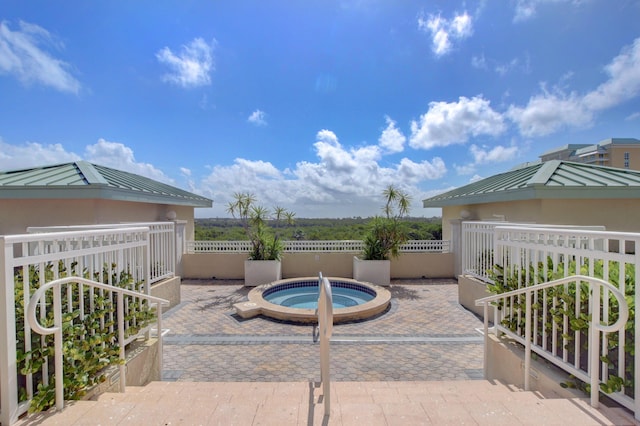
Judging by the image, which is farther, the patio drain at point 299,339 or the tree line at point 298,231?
the tree line at point 298,231

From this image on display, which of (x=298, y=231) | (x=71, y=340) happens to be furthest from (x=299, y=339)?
(x=298, y=231)

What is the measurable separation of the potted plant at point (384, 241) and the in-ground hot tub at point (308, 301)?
889 mm

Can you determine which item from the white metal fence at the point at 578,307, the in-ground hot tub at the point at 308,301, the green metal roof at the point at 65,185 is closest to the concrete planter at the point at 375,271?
the in-ground hot tub at the point at 308,301

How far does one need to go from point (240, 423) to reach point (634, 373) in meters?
3.26

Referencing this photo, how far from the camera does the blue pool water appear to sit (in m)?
8.45

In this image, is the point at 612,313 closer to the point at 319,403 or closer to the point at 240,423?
the point at 319,403

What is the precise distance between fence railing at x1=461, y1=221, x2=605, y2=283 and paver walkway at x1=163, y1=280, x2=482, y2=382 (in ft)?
3.50

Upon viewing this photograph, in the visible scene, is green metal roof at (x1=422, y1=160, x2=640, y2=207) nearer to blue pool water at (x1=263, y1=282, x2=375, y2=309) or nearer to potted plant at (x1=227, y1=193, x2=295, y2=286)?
blue pool water at (x1=263, y1=282, x2=375, y2=309)

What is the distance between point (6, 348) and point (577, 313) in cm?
496

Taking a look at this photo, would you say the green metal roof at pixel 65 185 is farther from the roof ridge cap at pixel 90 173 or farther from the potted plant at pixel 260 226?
the potted plant at pixel 260 226

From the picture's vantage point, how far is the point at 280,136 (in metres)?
16.2

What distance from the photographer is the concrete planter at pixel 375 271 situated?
9734mm

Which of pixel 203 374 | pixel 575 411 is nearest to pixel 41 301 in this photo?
pixel 203 374

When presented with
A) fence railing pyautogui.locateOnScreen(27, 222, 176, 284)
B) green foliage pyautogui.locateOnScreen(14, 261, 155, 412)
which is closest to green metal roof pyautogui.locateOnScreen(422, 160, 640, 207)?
green foliage pyautogui.locateOnScreen(14, 261, 155, 412)
